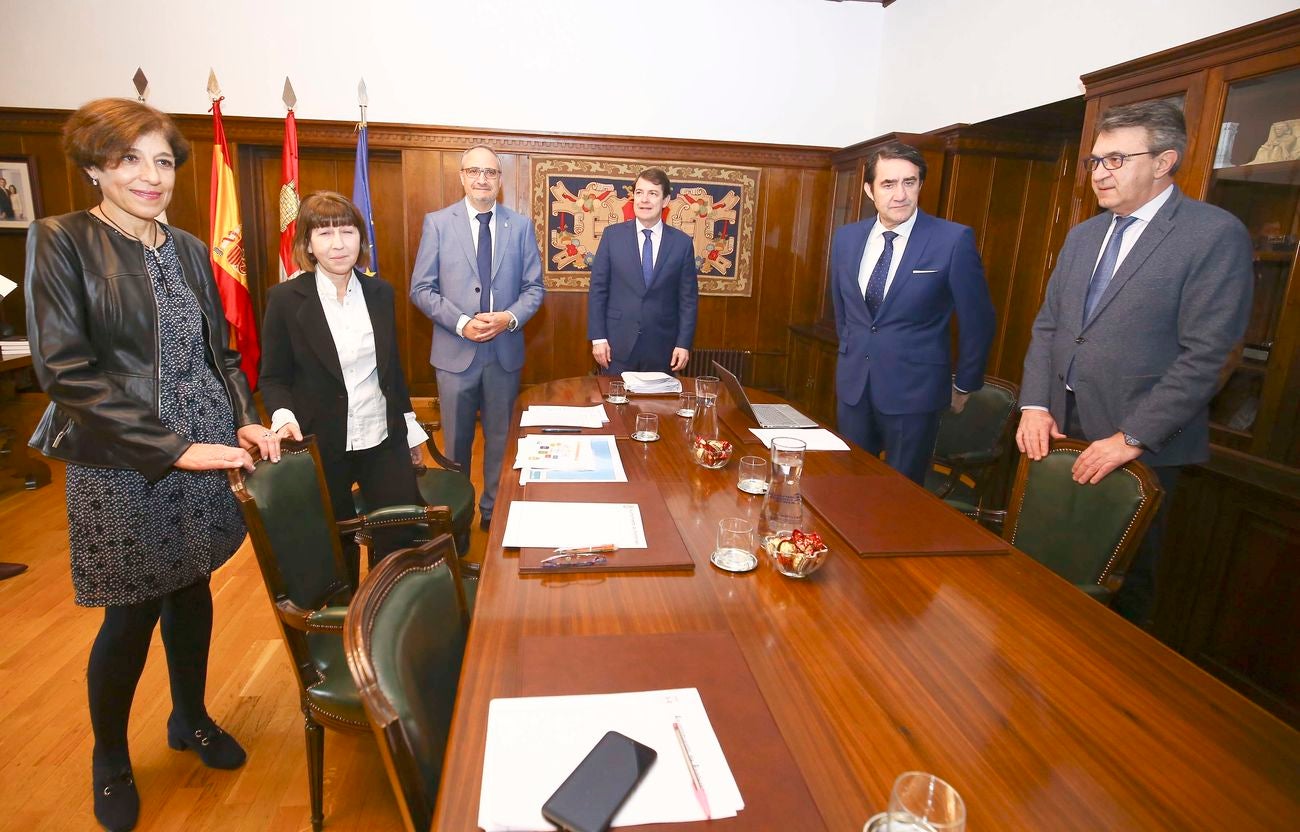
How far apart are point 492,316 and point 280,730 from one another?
1.77m

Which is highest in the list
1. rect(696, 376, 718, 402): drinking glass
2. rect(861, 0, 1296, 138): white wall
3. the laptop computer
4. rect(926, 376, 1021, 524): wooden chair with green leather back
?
rect(861, 0, 1296, 138): white wall

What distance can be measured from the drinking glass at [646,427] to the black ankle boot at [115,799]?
5.14 feet

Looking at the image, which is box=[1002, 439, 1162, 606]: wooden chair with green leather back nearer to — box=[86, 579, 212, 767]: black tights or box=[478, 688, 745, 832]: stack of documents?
box=[478, 688, 745, 832]: stack of documents

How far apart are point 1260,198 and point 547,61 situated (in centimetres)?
433

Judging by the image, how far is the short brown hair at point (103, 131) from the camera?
1461mm

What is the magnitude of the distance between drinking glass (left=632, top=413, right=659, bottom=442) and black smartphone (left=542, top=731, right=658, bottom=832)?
1.34 metres

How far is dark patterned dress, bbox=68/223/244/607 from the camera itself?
1.56m

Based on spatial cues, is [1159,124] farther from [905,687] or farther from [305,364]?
[305,364]

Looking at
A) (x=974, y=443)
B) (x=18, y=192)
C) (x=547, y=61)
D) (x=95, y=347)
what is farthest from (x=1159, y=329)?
(x=18, y=192)

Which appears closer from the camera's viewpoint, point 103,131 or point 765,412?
point 103,131

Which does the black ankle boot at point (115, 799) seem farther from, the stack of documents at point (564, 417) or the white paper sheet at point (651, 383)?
the white paper sheet at point (651, 383)

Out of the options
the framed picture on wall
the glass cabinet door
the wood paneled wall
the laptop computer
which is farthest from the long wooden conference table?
the framed picture on wall

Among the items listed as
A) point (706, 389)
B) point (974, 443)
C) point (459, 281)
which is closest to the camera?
point (706, 389)

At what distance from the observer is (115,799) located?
5.47 ft
